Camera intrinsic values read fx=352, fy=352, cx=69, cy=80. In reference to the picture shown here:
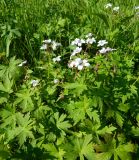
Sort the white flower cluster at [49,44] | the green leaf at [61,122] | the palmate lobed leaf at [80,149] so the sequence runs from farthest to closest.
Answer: the white flower cluster at [49,44]
the green leaf at [61,122]
the palmate lobed leaf at [80,149]

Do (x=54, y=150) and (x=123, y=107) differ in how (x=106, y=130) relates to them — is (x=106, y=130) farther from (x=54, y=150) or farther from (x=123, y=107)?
(x=54, y=150)

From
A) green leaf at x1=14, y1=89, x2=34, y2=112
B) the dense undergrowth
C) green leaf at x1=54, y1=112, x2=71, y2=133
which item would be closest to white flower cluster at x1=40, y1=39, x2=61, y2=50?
the dense undergrowth

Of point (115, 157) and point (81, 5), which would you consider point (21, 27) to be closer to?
point (81, 5)

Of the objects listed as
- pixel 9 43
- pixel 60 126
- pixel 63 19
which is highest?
pixel 63 19

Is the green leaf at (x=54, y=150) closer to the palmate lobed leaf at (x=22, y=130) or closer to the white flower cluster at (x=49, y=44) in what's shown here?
the palmate lobed leaf at (x=22, y=130)

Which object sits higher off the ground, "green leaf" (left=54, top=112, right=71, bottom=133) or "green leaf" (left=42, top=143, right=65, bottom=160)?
"green leaf" (left=54, top=112, right=71, bottom=133)

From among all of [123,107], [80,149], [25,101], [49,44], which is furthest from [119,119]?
[49,44]

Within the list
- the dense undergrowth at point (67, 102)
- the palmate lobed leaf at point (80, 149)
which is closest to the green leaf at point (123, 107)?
the dense undergrowth at point (67, 102)

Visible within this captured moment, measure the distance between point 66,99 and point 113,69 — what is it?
20.4 inches

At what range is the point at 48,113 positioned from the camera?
2637 millimetres

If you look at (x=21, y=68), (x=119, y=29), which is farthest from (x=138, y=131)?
(x=119, y=29)

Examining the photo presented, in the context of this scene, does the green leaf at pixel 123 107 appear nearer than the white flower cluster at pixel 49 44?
Yes

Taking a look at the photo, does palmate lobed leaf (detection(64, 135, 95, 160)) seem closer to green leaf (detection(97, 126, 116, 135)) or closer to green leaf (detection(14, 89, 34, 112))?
green leaf (detection(97, 126, 116, 135))

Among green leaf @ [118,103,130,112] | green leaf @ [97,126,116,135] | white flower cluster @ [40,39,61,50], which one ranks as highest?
white flower cluster @ [40,39,61,50]
